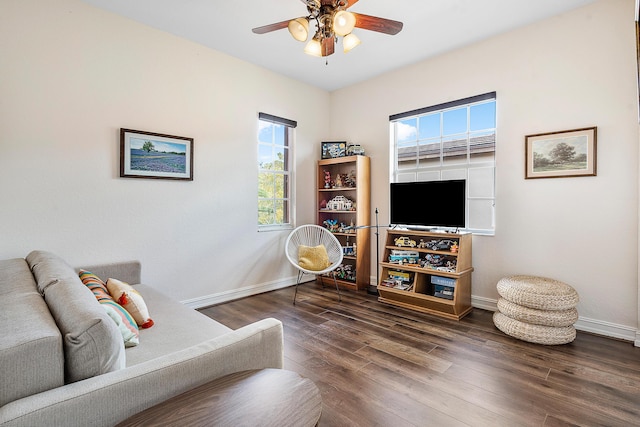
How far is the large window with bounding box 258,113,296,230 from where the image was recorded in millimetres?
4102

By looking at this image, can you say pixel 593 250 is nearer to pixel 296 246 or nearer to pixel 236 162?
pixel 296 246

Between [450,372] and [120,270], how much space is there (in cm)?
273

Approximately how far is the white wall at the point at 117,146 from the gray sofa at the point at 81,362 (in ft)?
4.54

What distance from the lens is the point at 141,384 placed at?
99 cm

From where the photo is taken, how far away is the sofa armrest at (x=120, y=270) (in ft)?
8.61

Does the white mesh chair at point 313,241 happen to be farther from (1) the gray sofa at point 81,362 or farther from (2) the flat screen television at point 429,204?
(1) the gray sofa at point 81,362

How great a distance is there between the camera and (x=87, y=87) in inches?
106

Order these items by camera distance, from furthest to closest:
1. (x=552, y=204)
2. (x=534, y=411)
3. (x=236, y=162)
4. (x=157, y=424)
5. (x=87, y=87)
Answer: (x=236, y=162) < (x=552, y=204) < (x=87, y=87) < (x=534, y=411) < (x=157, y=424)

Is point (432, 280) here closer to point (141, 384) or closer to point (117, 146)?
point (141, 384)

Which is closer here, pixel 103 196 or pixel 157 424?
pixel 157 424

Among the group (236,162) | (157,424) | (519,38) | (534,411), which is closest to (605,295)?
(534,411)

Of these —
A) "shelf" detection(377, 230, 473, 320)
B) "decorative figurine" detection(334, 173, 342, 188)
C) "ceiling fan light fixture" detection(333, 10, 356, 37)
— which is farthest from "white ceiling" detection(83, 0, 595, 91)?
"shelf" detection(377, 230, 473, 320)

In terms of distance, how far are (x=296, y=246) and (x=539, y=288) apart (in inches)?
106

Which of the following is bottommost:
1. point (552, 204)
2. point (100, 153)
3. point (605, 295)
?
point (605, 295)
